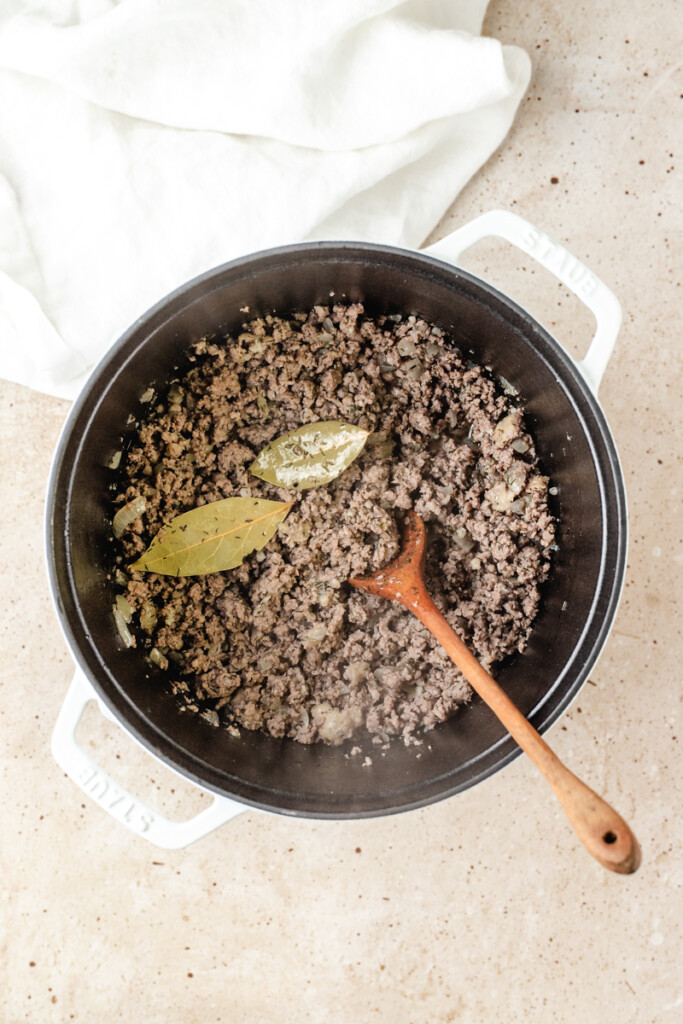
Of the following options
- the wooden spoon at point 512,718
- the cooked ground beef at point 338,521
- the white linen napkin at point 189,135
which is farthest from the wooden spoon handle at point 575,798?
the white linen napkin at point 189,135

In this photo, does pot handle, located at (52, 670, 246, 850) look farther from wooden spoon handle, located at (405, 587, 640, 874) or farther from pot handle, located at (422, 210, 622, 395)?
pot handle, located at (422, 210, 622, 395)

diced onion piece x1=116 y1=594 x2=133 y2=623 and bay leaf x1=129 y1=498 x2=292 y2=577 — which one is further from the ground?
bay leaf x1=129 y1=498 x2=292 y2=577

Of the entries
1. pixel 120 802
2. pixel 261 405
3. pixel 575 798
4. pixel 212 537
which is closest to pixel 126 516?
pixel 212 537

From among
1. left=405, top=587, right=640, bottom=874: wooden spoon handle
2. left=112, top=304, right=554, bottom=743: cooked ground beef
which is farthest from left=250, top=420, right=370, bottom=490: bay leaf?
left=405, top=587, right=640, bottom=874: wooden spoon handle

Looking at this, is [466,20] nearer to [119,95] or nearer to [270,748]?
[119,95]

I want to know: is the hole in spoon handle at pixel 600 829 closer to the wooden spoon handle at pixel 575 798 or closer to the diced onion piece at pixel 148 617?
the wooden spoon handle at pixel 575 798

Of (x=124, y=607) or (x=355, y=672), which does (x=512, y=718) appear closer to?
(x=355, y=672)
